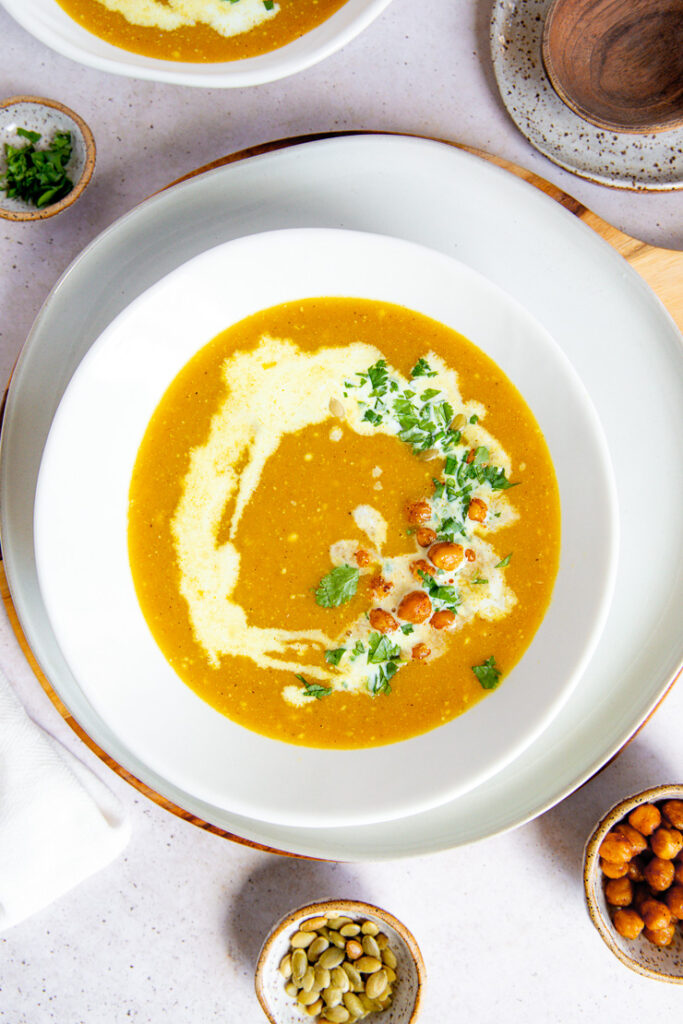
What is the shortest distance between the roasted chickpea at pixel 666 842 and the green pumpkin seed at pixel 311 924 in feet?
3.78

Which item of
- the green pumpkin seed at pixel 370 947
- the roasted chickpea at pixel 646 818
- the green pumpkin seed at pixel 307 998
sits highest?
the roasted chickpea at pixel 646 818

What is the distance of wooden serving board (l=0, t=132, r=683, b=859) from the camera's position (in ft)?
7.41

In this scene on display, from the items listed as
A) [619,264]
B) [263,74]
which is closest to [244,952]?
[619,264]

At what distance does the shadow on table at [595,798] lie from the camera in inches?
105

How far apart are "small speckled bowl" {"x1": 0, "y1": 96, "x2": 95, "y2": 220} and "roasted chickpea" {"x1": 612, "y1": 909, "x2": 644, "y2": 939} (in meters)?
2.98

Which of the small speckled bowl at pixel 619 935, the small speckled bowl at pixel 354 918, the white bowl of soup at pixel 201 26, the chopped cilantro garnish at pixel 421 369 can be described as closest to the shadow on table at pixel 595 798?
the small speckled bowl at pixel 619 935

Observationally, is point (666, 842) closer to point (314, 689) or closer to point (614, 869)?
point (614, 869)

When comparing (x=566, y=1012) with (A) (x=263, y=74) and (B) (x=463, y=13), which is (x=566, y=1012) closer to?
(A) (x=263, y=74)

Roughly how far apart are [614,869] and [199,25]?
3.06 meters

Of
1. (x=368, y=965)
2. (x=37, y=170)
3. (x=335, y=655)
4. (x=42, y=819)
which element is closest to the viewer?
(x=335, y=655)

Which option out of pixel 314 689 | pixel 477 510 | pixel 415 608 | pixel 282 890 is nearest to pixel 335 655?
pixel 314 689

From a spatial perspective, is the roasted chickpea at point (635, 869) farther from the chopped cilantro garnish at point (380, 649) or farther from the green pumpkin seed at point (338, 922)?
the chopped cilantro garnish at point (380, 649)

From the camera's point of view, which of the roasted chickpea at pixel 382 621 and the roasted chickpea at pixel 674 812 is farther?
the roasted chickpea at pixel 674 812

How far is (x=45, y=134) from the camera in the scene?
8.19ft
